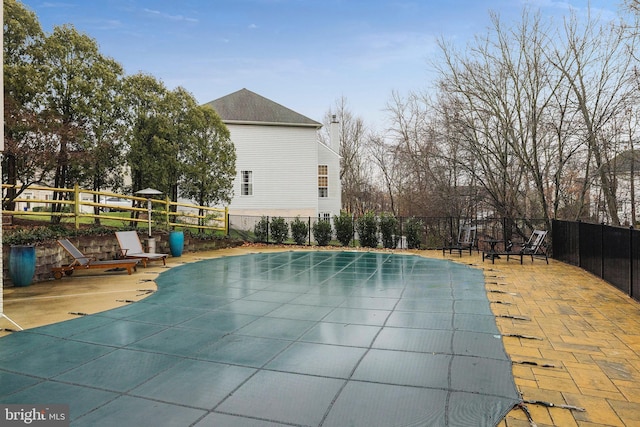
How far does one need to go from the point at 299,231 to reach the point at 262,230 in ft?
5.30

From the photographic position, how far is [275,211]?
23844mm

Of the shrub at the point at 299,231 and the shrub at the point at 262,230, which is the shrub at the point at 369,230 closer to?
the shrub at the point at 299,231

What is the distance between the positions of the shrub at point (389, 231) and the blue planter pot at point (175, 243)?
776 centimetres

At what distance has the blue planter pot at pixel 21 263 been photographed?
24.4 ft

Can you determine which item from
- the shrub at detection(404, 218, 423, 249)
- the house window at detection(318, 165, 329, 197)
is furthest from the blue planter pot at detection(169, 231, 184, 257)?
the house window at detection(318, 165, 329, 197)

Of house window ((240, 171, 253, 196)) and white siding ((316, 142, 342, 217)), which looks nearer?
house window ((240, 171, 253, 196))

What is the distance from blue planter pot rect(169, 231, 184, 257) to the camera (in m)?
12.6

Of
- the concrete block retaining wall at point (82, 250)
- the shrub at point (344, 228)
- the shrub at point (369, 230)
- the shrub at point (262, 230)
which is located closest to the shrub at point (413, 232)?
the shrub at point (369, 230)

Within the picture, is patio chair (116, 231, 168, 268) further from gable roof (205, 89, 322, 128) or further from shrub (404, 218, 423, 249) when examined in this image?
gable roof (205, 89, 322, 128)

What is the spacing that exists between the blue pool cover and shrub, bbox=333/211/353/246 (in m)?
9.45

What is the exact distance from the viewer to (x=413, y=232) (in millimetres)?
15547

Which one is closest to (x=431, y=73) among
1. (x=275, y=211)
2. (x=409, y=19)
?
(x=409, y=19)

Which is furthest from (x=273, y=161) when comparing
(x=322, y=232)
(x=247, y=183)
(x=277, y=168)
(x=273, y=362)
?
(x=273, y=362)

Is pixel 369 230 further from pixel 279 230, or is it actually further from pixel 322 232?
pixel 279 230
